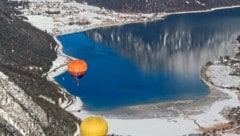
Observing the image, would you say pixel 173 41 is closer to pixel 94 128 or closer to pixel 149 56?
pixel 149 56

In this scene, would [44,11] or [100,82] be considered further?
[44,11]

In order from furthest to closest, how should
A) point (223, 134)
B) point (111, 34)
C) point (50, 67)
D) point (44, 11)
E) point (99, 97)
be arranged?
1. point (44, 11)
2. point (111, 34)
3. point (50, 67)
4. point (99, 97)
5. point (223, 134)

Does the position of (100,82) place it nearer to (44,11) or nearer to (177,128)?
(177,128)

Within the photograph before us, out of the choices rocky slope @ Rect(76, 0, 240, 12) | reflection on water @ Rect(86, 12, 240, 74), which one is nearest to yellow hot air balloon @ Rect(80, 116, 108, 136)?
reflection on water @ Rect(86, 12, 240, 74)

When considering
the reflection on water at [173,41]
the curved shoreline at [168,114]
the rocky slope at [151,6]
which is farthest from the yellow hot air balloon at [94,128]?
the rocky slope at [151,6]

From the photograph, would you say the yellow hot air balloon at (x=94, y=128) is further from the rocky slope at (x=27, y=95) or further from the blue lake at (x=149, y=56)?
the blue lake at (x=149, y=56)

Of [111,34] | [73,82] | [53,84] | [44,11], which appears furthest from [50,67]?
[44,11]

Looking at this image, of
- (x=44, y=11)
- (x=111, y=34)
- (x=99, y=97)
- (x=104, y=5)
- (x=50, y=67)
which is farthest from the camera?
(x=104, y=5)
